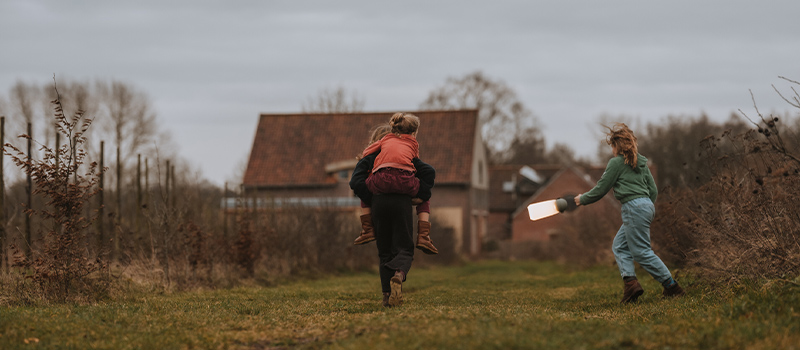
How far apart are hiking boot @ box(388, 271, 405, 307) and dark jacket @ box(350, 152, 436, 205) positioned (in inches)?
33.0

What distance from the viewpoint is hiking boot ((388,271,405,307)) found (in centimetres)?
791

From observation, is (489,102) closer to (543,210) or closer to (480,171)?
(480,171)

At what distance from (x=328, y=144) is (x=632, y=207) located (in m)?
33.6

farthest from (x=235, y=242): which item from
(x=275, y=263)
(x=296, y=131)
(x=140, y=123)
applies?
(x=140, y=123)

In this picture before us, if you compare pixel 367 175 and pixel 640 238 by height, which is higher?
pixel 367 175

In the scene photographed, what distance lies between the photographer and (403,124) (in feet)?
A: 27.3

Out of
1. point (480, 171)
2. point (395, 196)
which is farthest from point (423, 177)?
point (480, 171)

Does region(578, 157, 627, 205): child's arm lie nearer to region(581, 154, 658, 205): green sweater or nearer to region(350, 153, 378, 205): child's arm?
region(581, 154, 658, 205): green sweater

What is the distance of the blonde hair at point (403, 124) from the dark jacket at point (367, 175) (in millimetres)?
300

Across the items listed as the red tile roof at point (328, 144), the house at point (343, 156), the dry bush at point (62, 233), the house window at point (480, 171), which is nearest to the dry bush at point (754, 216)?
the dry bush at point (62, 233)

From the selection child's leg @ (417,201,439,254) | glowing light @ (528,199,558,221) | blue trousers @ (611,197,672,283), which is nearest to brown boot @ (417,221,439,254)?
child's leg @ (417,201,439,254)

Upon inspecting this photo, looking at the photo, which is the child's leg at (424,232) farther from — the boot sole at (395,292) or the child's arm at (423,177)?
the boot sole at (395,292)

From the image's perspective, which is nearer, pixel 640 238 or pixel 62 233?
pixel 640 238

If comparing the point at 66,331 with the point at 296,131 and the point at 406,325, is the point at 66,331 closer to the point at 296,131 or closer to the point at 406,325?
the point at 406,325
